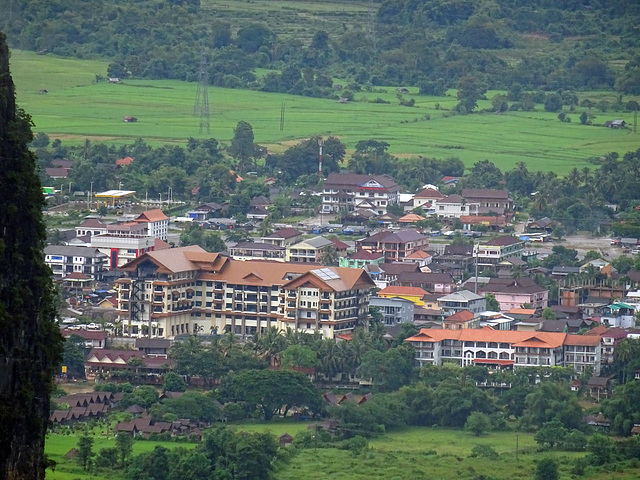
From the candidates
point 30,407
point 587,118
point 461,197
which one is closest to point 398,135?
point 587,118

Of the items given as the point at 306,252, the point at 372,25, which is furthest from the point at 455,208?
the point at 372,25

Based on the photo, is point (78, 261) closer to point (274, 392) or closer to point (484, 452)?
point (274, 392)

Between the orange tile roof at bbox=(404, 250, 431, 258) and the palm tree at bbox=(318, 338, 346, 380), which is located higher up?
the orange tile roof at bbox=(404, 250, 431, 258)

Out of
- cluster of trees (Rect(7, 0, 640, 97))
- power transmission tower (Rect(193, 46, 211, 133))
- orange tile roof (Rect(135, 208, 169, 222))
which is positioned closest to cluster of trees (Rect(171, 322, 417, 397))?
orange tile roof (Rect(135, 208, 169, 222))

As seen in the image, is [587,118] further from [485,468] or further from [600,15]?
[485,468]

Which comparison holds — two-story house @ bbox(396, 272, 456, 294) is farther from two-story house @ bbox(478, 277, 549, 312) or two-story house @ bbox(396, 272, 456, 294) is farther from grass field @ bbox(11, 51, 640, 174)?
grass field @ bbox(11, 51, 640, 174)

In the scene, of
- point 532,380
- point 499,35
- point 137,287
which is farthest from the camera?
point 499,35
